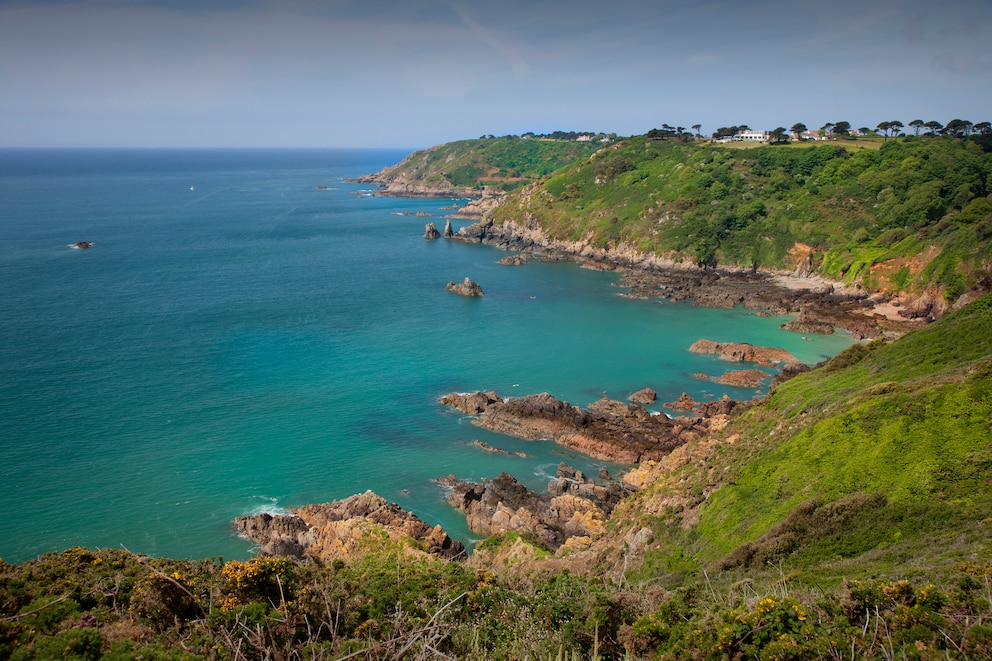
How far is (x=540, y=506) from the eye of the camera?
108 feet

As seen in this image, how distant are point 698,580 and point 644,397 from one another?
85.0ft

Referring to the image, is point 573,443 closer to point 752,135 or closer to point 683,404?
point 683,404

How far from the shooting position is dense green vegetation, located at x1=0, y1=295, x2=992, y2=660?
506 inches

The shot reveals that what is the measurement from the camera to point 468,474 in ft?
123

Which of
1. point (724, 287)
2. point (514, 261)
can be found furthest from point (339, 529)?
point (514, 261)

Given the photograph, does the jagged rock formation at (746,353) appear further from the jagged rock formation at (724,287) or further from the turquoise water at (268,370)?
the jagged rock formation at (724,287)

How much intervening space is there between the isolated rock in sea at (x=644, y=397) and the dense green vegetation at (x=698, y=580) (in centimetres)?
1397

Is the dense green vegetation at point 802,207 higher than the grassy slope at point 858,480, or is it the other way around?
the dense green vegetation at point 802,207

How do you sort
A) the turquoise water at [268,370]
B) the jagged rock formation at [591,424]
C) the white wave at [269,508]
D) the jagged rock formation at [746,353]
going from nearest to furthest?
the white wave at [269,508] → the turquoise water at [268,370] → the jagged rock formation at [591,424] → the jagged rock formation at [746,353]

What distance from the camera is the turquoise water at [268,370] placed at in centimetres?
3428

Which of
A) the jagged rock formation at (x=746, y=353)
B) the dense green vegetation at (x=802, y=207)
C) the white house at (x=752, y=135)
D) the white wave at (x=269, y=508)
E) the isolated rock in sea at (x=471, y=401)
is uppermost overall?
the white house at (x=752, y=135)

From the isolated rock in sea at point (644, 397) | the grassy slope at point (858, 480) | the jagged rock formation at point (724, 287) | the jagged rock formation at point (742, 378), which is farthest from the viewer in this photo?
the jagged rock formation at point (724, 287)

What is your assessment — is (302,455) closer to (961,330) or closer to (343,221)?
(961,330)

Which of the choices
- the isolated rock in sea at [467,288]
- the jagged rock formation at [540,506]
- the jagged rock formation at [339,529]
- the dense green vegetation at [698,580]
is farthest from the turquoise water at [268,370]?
the dense green vegetation at [698,580]
